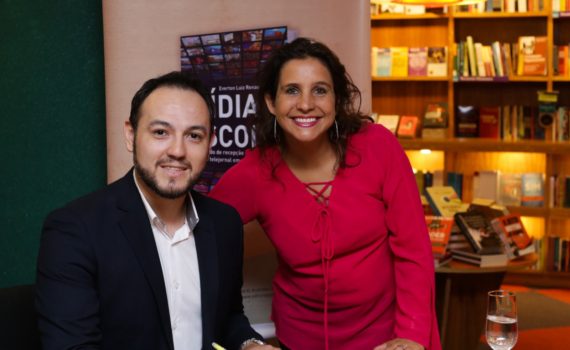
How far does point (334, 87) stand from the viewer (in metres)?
2.38

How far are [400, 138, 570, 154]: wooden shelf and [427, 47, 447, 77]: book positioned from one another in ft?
2.39

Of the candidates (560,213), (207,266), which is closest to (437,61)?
(560,213)

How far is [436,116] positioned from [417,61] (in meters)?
0.56

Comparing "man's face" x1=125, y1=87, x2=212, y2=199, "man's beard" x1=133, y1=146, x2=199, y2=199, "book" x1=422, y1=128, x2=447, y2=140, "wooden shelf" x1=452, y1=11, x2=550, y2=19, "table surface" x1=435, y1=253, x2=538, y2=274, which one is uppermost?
"wooden shelf" x1=452, y1=11, x2=550, y2=19

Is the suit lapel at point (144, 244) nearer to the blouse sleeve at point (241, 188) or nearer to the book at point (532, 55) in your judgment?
the blouse sleeve at point (241, 188)

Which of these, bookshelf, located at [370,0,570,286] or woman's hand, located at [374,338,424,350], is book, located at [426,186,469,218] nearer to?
woman's hand, located at [374,338,424,350]

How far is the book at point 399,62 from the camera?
7090mm

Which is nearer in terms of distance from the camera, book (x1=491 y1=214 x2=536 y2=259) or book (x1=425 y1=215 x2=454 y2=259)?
book (x1=425 y1=215 x2=454 y2=259)

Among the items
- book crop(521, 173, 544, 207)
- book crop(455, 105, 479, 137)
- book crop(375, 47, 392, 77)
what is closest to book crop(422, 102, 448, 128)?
book crop(455, 105, 479, 137)

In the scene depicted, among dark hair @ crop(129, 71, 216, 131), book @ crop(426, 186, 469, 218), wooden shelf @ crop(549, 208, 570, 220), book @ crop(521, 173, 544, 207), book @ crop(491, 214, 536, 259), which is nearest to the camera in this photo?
dark hair @ crop(129, 71, 216, 131)

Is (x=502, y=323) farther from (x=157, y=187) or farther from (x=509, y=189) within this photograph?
(x=509, y=189)

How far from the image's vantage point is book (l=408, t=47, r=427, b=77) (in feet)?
23.1

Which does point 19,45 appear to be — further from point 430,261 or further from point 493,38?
point 493,38

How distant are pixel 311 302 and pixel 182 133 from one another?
0.74 metres
